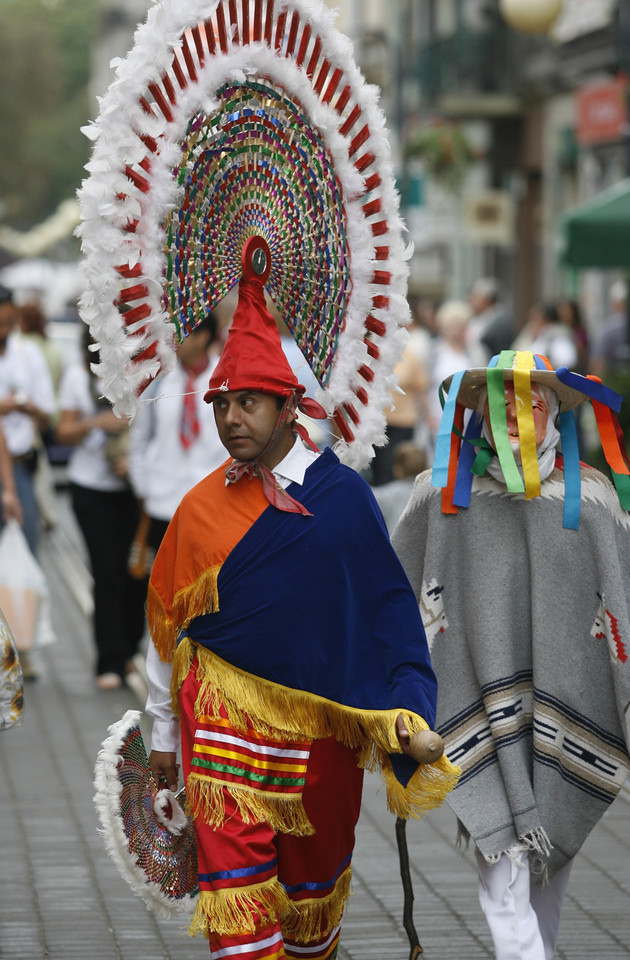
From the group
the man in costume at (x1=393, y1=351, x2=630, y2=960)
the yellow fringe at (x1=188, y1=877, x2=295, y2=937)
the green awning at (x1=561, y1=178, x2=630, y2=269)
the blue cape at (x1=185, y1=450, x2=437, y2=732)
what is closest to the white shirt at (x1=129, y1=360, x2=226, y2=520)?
the green awning at (x1=561, y1=178, x2=630, y2=269)

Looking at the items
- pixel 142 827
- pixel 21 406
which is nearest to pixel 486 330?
pixel 21 406

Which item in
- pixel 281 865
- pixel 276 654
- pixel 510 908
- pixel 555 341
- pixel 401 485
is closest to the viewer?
pixel 276 654

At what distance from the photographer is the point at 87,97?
287 feet

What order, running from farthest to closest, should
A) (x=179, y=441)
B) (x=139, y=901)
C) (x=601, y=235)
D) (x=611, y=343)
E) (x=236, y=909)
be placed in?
1. (x=611, y=343)
2. (x=601, y=235)
3. (x=179, y=441)
4. (x=139, y=901)
5. (x=236, y=909)

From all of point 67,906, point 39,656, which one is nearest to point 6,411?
point 39,656

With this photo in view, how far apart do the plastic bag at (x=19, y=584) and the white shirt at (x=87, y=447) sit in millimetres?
442

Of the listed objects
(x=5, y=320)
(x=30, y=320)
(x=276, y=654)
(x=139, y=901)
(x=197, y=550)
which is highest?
(x=197, y=550)

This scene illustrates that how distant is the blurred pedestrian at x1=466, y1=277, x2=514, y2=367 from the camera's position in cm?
1449

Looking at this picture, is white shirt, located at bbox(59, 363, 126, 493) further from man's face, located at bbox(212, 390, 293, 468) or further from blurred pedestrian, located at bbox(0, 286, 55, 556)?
man's face, located at bbox(212, 390, 293, 468)

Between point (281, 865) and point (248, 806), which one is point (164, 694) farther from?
point (281, 865)

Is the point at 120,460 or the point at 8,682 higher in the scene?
the point at 8,682

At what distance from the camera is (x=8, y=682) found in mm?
4520

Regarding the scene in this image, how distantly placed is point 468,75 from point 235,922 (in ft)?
89.2

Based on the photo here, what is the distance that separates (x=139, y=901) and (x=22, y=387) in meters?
4.15
